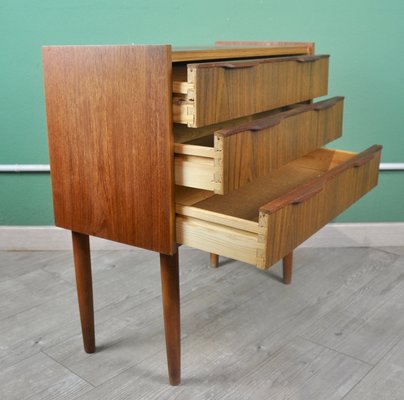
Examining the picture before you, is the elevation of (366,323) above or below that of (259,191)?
below

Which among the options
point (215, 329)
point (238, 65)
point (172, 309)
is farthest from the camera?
point (215, 329)

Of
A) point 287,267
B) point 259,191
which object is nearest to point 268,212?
point 259,191

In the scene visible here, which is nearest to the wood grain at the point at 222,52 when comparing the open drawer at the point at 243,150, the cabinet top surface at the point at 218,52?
the cabinet top surface at the point at 218,52

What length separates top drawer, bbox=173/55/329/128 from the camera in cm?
99

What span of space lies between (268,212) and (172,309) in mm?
382

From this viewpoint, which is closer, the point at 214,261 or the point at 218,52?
the point at 218,52

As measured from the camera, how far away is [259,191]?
141cm

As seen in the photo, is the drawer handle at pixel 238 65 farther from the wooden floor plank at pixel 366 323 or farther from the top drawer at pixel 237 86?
the wooden floor plank at pixel 366 323

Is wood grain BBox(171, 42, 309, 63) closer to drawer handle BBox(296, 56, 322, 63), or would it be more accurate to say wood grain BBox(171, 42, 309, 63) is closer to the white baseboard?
drawer handle BBox(296, 56, 322, 63)

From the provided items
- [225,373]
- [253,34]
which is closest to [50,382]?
[225,373]

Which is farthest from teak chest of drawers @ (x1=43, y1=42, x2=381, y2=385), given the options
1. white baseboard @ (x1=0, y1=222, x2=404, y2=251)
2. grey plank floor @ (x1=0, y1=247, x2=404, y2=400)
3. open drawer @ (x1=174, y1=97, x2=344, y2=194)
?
white baseboard @ (x1=0, y1=222, x2=404, y2=251)

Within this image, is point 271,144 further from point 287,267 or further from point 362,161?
point 287,267

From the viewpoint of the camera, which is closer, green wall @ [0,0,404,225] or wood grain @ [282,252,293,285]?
wood grain @ [282,252,293,285]

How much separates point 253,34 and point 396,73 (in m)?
0.54
